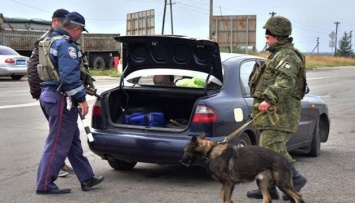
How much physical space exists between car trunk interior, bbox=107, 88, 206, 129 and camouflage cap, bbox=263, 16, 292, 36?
1.42 m

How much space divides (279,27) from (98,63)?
25808 mm

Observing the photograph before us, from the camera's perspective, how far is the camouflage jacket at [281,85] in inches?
186

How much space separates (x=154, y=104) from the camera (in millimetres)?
6652

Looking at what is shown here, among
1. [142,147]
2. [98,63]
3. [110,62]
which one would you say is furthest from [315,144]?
[110,62]

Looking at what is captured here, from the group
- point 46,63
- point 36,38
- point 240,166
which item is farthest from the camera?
point 36,38

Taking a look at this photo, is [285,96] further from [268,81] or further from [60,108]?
[60,108]

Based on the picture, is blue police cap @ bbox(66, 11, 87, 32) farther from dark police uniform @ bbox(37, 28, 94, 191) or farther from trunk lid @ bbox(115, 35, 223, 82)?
trunk lid @ bbox(115, 35, 223, 82)

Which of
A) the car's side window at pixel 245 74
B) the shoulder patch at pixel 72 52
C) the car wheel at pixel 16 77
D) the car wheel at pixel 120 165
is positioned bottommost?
the car wheel at pixel 16 77

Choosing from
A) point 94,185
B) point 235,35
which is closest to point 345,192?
point 94,185

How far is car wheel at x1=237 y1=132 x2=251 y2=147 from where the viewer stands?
19.4 feet

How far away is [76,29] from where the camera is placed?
5.41 metres

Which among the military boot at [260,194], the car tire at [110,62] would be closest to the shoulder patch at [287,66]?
the military boot at [260,194]

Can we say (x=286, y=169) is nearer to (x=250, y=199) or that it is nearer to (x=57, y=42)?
(x=250, y=199)

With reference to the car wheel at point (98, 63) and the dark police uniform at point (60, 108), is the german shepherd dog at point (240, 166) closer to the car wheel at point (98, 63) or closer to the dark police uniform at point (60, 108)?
the dark police uniform at point (60, 108)
